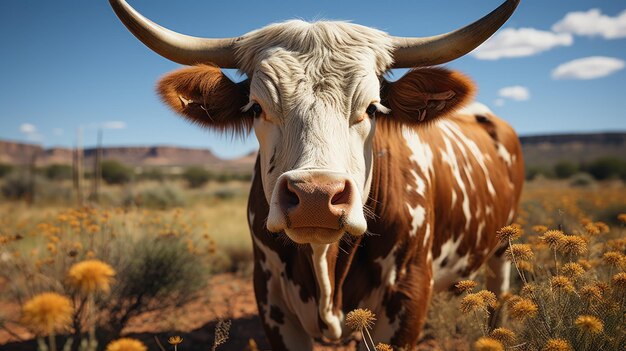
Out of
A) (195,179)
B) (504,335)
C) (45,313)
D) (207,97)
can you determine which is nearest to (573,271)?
(504,335)

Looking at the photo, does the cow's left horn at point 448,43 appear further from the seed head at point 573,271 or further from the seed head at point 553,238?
the seed head at point 573,271

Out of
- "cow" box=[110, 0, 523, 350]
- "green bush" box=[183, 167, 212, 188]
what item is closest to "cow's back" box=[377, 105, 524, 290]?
"cow" box=[110, 0, 523, 350]

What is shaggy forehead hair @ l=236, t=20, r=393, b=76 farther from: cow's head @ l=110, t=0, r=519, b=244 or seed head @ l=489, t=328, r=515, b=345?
seed head @ l=489, t=328, r=515, b=345

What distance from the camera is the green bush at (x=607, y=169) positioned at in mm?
39453

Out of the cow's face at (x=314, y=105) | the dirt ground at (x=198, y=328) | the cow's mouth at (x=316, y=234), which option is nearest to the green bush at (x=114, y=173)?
the dirt ground at (x=198, y=328)

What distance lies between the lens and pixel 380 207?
279 cm

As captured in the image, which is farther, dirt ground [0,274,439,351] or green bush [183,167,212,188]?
green bush [183,167,212,188]

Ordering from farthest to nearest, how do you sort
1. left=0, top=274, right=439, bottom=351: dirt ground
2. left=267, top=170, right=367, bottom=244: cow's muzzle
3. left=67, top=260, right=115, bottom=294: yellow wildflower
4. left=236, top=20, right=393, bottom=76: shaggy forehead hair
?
left=0, top=274, right=439, bottom=351: dirt ground → left=236, top=20, right=393, bottom=76: shaggy forehead hair → left=267, top=170, right=367, bottom=244: cow's muzzle → left=67, top=260, right=115, bottom=294: yellow wildflower

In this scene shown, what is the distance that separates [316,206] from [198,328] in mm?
3766

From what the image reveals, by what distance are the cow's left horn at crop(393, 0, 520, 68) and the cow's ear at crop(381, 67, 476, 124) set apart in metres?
0.08

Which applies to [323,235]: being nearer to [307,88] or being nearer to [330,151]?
[330,151]

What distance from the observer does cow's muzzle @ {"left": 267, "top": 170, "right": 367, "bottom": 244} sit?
1794mm

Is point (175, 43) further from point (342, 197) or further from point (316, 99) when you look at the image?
point (342, 197)

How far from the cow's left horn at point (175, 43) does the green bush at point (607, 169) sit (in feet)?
149
